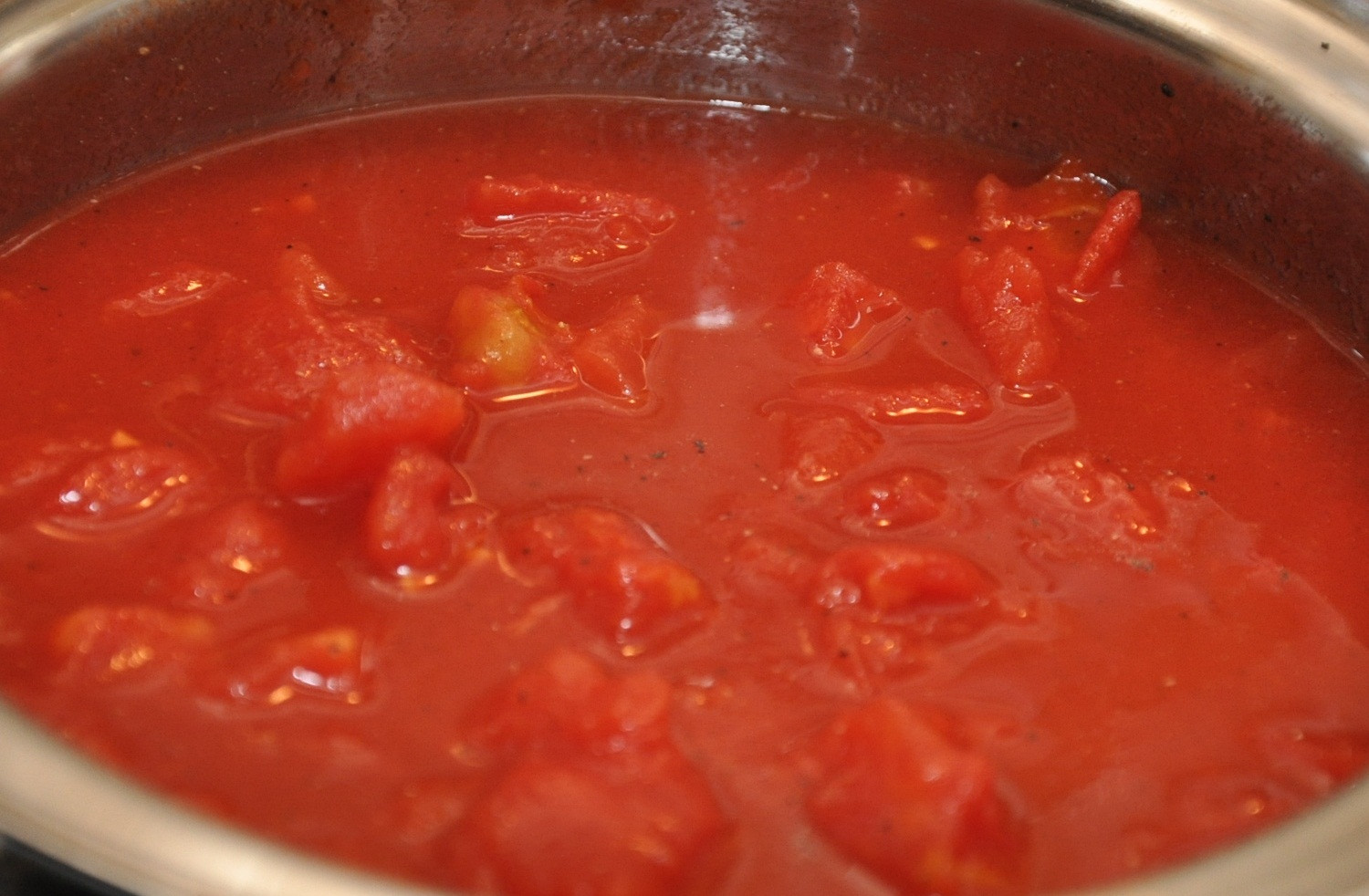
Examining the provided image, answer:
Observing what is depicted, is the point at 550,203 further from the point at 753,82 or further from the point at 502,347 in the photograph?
the point at 753,82

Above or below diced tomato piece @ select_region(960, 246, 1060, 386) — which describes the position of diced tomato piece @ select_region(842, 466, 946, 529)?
below

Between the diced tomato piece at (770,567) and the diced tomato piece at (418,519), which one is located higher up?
the diced tomato piece at (418,519)

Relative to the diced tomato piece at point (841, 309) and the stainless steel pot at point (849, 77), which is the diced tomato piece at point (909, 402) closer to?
the diced tomato piece at point (841, 309)

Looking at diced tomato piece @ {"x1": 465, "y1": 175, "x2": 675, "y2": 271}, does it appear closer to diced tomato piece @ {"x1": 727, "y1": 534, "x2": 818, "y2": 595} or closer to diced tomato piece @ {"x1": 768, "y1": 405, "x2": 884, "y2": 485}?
diced tomato piece @ {"x1": 768, "y1": 405, "x2": 884, "y2": 485}

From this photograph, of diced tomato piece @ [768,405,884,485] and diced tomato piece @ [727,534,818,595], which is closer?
diced tomato piece @ [727,534,818,595]

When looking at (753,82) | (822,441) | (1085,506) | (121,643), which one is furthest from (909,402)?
(121,643)

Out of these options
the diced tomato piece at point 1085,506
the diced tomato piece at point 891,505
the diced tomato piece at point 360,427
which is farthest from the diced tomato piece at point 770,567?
the diced tomato piece at point 360,427

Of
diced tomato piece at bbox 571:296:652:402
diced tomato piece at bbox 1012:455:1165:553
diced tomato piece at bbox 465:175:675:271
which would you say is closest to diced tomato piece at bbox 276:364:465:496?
diced tomato piece at bbox 571:296:652:402
